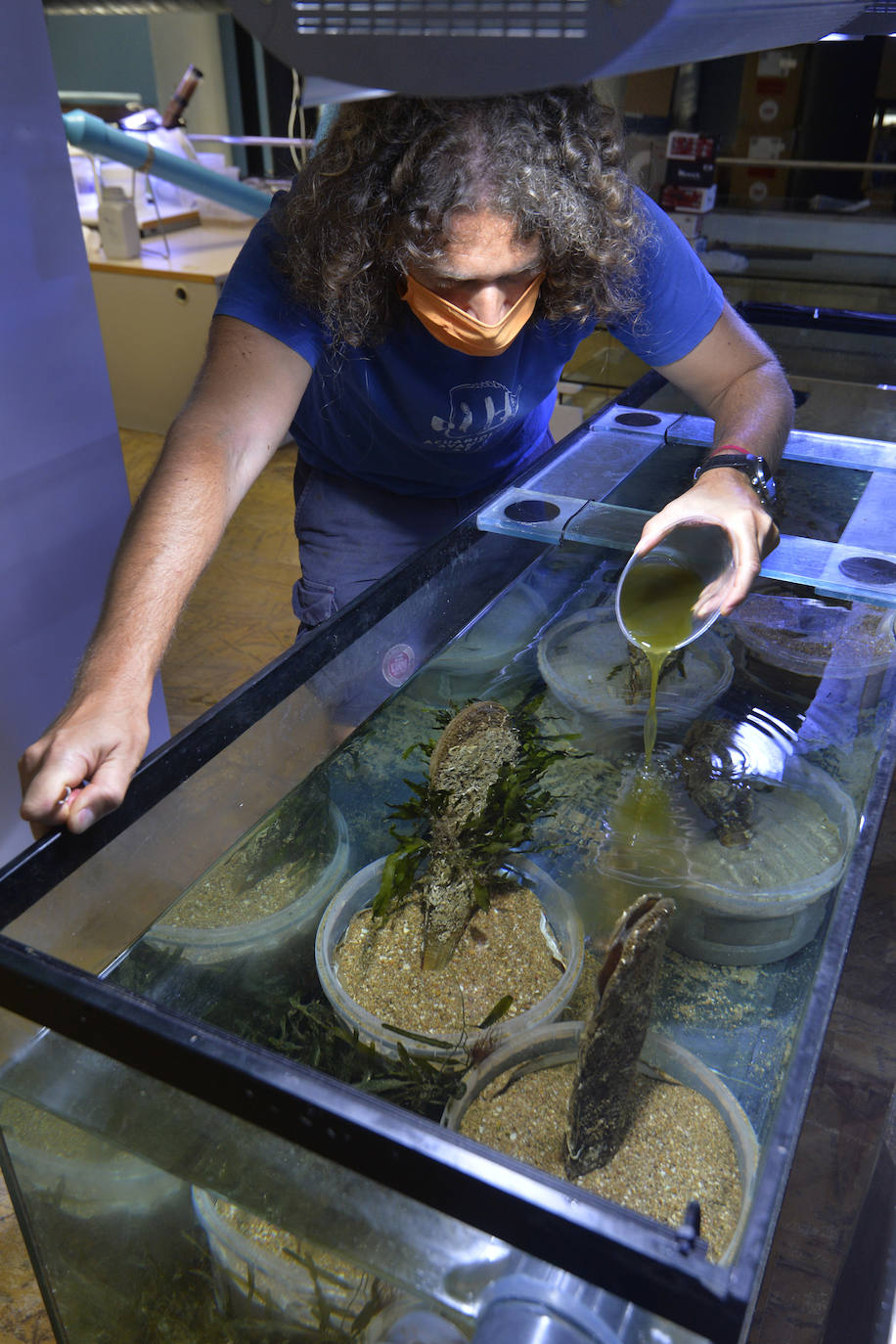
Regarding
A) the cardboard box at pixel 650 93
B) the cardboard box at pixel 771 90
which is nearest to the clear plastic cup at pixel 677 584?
the cardboard box at pixel 650 93

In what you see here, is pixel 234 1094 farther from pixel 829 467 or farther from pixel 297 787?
pixel 829 467

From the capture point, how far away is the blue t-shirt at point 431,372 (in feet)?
4.22

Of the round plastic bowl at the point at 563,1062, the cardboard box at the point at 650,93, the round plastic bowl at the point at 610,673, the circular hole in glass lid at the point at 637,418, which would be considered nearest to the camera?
the round plastic bowl at the point at 563,1062

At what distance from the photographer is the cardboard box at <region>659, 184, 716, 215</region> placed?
8.20 feet

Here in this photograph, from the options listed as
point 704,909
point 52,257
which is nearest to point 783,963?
point 704,909

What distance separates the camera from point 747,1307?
1.58 feet

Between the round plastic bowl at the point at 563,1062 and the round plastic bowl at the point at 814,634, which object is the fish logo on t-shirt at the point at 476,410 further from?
the round plastic bowl at the point at 563,1062

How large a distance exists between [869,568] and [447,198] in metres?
0.67

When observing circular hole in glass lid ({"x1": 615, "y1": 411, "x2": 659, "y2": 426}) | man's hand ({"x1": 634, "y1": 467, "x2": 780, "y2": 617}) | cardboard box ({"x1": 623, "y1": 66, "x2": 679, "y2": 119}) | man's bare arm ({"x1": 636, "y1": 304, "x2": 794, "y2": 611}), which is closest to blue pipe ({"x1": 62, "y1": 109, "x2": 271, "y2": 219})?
cardboard box ({"x1": 623, "y1": 66, "x2": 679, "y2": 119})

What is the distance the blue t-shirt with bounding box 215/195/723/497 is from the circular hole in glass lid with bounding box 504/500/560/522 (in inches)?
6.6

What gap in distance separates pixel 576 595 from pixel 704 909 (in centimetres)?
54

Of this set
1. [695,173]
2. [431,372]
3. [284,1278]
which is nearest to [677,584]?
[431,372]

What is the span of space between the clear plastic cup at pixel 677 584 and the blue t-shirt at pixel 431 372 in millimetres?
420

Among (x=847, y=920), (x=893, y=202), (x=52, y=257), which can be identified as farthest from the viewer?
(x=893, y=202)
